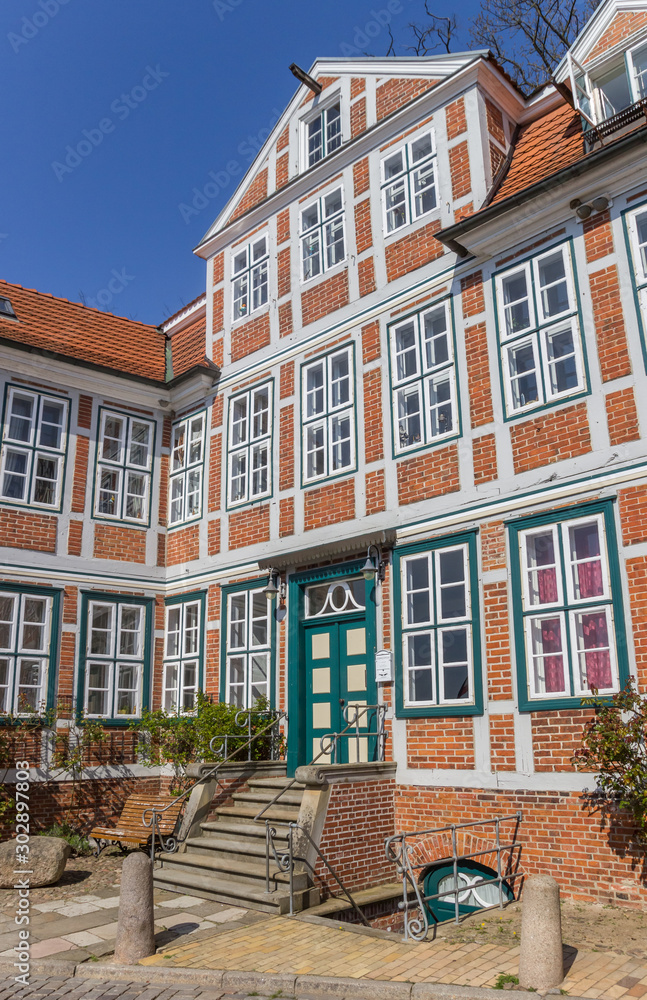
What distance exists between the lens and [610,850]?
793 centimetres

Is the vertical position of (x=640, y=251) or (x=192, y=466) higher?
(x=640, y=251)

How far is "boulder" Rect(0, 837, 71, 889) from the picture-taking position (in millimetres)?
9664

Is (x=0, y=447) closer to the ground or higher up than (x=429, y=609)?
higher up

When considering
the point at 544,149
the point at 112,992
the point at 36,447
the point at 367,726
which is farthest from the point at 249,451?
the point at 112,992

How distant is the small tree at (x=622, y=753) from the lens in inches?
300

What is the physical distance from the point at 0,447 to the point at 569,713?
9382 mm

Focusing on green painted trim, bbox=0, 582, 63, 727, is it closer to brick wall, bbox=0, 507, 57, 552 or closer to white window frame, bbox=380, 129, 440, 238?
brick wall, bbox=0, 507, 57, 552

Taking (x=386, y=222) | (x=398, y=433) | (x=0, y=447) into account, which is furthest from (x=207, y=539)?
(x=386, y=222)

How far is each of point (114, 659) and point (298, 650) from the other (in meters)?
3.63

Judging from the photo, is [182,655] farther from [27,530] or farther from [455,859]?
[455,859]

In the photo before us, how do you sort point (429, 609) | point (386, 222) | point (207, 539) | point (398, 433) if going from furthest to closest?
point (207, 539) → point (386, 222) → point (398, 433) → point (429, 609)

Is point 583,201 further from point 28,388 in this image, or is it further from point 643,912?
point 28,388

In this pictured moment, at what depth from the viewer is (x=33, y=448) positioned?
44.7ft

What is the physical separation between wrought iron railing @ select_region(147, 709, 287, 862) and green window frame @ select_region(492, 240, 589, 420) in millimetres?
5416
